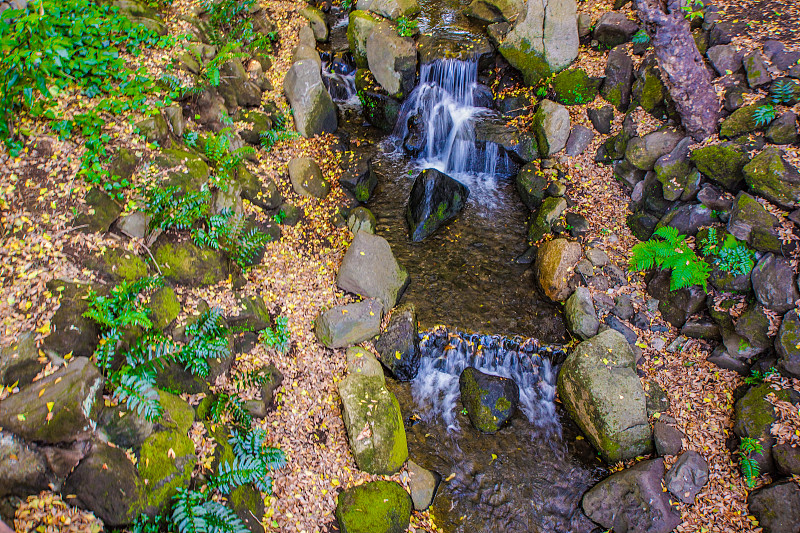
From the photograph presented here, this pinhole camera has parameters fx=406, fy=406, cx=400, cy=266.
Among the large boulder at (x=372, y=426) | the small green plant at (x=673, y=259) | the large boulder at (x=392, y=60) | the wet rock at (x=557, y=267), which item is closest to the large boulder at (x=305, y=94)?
the large boulder at (x=392, y=60)

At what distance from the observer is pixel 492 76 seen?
1031cm

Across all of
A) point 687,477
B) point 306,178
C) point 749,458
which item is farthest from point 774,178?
point 306,178

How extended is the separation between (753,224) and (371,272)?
5.53 meters

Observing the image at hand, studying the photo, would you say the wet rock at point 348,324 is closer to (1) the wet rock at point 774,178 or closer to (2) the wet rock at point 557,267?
(2) the wet rock at point 557,267

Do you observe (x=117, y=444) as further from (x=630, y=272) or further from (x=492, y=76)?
(x=492, y=76)

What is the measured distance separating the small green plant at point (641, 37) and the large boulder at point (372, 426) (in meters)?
8.59

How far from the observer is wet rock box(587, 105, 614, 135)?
331 inches

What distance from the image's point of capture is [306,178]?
832cm

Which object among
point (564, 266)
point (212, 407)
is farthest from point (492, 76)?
point (212, 407)

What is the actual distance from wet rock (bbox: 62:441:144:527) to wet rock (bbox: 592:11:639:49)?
36.4 feet

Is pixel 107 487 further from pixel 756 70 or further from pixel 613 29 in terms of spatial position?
pixel 613 29

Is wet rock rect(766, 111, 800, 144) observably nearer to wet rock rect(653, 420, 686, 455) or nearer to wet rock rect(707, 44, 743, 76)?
wet rock rect(707, 44, 743, 76)

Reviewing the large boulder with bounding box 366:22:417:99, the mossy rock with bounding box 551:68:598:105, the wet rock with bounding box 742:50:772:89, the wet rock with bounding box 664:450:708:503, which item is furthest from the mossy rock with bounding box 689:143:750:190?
the large boulder with bounding box 366:22:417:99

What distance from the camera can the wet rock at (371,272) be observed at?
6.71 metres
